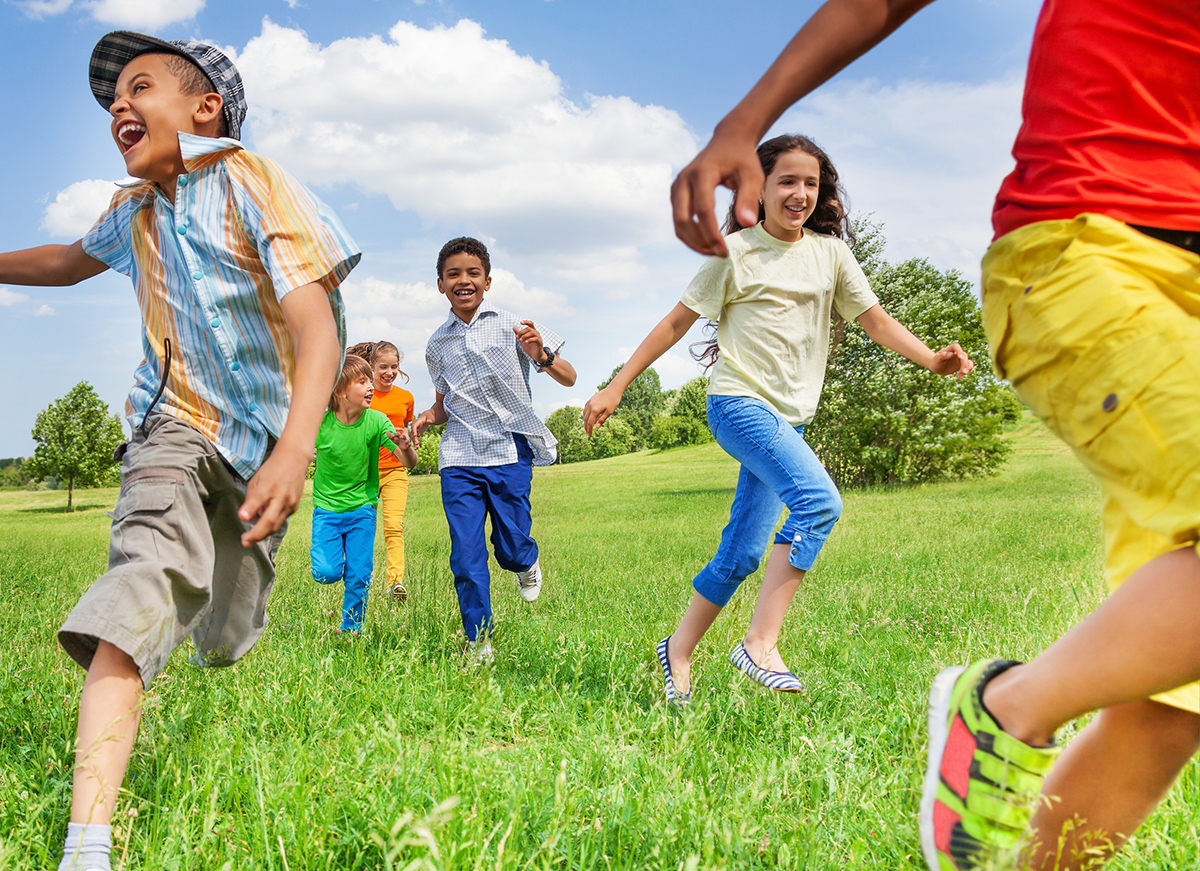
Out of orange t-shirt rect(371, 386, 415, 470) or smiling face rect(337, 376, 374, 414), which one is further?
orange t-shirt rect(371, 386, 415, 470)

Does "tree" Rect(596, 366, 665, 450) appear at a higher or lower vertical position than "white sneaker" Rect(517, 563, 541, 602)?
higher

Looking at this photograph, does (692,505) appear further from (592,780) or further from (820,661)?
(592,780)

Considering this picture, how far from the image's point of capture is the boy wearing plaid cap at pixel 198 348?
2156mm

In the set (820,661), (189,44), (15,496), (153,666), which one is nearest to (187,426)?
(153,666)

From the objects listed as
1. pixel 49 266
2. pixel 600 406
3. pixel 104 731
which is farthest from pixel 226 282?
pixel 600 406

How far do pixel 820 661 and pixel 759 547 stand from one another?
82 cm

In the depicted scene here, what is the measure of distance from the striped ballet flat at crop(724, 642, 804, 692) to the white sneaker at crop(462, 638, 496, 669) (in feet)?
3.67

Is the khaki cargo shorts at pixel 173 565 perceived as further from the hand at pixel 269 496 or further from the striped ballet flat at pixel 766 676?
the striped ballet flat at pixel 766 676

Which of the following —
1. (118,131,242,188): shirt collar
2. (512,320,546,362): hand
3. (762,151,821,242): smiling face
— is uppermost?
(762,151,821,242): smiling face

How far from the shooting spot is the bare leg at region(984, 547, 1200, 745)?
1.31 metres

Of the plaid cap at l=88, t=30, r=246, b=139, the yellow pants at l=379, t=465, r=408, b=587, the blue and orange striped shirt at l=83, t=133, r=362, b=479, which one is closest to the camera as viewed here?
the blue and orange striped shirt at l=83, t=133, r=362, b=479

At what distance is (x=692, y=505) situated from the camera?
21.7 metres

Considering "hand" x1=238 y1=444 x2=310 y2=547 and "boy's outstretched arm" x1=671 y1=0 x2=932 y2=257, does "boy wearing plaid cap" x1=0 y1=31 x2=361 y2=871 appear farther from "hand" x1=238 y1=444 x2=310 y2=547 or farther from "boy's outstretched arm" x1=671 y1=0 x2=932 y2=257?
"boy's outstretched arm" x1=671 y1=0 x2=932 y2=257

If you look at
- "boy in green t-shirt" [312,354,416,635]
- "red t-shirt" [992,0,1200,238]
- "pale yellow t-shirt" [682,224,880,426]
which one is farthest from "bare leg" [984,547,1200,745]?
"boy in green t-shirt" [312,354,416,635]
